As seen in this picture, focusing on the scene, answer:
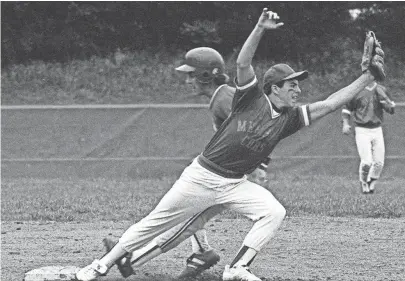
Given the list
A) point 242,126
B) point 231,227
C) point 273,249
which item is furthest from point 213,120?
point 231,227

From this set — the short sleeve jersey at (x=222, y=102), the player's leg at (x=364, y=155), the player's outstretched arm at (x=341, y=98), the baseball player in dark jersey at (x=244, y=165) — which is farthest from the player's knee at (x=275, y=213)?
the player's leg at (x=364, y=155)

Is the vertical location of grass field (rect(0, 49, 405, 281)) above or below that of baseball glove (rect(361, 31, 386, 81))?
below

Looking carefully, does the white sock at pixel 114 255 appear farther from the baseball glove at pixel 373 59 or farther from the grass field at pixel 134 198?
the grass field at pixel 134 198

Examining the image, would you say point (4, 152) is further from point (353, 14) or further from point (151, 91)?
point (353, 14)

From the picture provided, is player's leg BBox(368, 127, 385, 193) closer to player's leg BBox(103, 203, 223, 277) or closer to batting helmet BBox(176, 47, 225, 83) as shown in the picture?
batting helmet BBox(176, 47, 225, 83)

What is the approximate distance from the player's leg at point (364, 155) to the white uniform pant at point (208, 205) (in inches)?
283

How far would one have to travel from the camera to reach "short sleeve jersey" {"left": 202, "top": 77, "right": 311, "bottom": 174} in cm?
Answer: 602

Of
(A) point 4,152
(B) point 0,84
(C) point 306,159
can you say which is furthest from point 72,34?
(C) point 306,159

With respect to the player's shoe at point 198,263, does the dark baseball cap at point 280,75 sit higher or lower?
higher

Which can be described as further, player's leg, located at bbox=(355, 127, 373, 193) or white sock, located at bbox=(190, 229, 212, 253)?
player's leg, located at bbox=(355, 127, 373, 193)

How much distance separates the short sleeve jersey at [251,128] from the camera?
6020mm

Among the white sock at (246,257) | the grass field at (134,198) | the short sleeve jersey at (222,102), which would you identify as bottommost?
the grass field at (134,198)

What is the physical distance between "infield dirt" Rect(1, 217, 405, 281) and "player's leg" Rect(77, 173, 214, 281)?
0.46 meters

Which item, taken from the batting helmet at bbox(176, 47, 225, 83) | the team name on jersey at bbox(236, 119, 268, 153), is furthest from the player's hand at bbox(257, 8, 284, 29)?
the batting helmet at bbox(176, 47, 225, 83)
